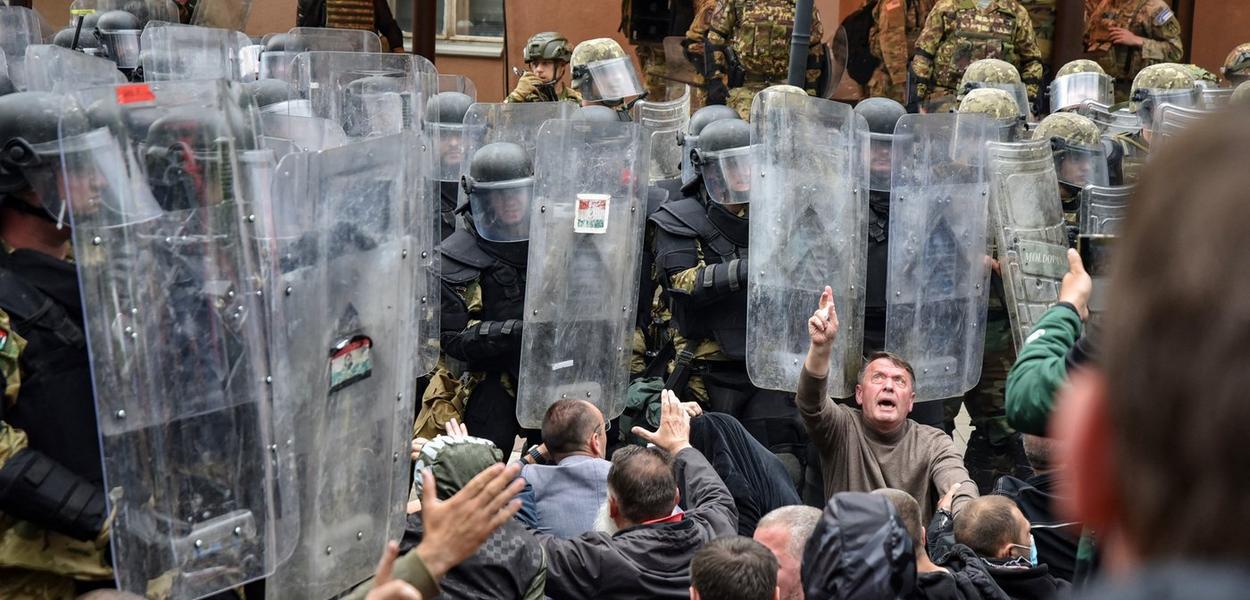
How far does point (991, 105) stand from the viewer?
19.2ft

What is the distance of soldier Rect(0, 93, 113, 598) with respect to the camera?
112 inches

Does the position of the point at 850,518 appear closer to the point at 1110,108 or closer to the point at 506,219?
the point at 506,219

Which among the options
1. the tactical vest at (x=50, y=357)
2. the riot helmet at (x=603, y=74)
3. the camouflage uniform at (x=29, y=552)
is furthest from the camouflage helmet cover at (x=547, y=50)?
the camouflage uniform at (x=29, y=552)

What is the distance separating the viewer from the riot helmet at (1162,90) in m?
7.14

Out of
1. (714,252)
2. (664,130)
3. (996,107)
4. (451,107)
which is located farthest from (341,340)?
(664,130)

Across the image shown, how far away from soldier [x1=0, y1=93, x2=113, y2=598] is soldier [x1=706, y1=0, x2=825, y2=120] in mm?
6629

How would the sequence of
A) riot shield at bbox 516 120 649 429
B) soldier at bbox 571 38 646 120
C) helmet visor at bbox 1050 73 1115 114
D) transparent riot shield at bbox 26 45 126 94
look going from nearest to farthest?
Result: 1. riot shield at bbox 516 120 649 429
2. transparent riot shield at bbox 26 45 126 94
3. soldier at bbox 571 38 646 120
4. helmet visor at bbox 1050 73 1115 114

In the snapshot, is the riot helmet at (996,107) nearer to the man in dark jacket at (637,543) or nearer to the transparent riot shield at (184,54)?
the man in dark jacket at (637,543)

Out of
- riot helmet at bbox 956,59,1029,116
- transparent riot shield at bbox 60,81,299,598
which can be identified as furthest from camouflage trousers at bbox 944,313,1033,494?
transparent riot shield at bbox 60,81,299,598

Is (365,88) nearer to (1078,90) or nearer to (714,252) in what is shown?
(714,252)

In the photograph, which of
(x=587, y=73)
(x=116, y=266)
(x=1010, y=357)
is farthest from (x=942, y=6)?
(x=116, y=266)

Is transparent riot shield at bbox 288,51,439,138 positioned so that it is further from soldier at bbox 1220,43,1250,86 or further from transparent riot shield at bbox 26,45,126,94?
soldier at bbox 1220,43,1250,86

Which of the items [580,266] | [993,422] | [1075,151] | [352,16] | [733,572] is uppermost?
[352,16]

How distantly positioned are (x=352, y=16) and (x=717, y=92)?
11.4 ft
